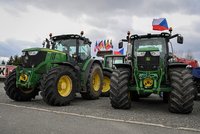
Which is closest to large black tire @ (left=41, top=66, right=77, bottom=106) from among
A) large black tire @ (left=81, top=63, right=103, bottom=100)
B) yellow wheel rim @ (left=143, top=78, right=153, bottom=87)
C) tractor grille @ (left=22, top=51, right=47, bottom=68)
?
tractor grille @ (left=22, top=51, right=47, bottom=68)

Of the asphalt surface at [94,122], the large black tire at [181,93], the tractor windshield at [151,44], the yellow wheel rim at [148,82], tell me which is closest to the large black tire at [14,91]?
the asphalt surface at [94,122]

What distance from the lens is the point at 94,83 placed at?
1253cm

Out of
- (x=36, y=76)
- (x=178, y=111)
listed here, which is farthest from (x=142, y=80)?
(x=36, y=76)

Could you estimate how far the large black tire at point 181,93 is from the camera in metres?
8.20

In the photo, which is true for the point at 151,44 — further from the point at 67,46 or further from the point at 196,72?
the point at 67,46

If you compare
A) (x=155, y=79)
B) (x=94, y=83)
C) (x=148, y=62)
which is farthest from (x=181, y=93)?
(x=94, y=83)

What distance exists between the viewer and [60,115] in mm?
7719

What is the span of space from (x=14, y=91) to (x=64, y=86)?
1964 millimetres

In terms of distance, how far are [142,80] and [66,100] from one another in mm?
2701

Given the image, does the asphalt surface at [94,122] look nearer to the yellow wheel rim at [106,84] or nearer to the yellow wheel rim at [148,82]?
the yellow wheel rim at [148,82]

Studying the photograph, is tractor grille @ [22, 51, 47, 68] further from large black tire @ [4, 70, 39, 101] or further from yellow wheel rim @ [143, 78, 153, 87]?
yellow wheel rim @ [143, 78, 153, 87]

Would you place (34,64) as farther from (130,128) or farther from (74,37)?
(130,128)

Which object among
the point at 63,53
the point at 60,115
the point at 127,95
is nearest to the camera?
the point at 60,115

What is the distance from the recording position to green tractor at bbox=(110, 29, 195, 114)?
828 cm
